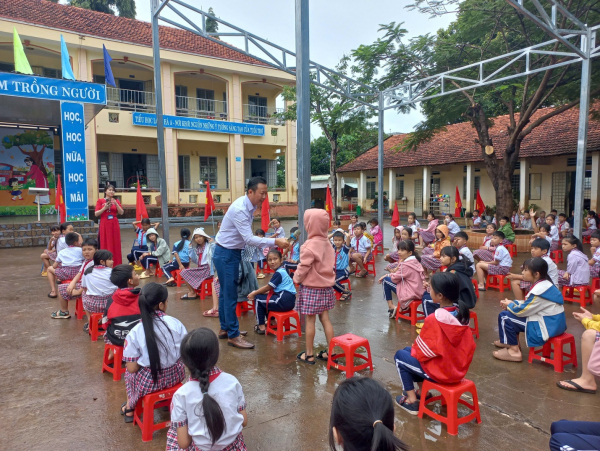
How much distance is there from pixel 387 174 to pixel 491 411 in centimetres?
2298

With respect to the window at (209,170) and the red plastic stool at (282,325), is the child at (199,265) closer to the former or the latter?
the red plastic stool at (282,325)

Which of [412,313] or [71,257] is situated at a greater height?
[71,257]

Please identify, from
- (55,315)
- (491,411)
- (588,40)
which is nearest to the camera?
(491,411)

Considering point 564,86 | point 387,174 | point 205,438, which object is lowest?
point 205,438

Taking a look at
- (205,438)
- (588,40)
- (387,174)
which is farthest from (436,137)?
(205,438)

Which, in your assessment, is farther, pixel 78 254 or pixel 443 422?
pixel 78 254

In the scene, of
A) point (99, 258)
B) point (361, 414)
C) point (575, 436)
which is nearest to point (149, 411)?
point (361, 414)

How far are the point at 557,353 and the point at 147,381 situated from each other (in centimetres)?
357

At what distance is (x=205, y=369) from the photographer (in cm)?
217

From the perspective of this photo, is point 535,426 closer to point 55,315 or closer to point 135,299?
point 135,299

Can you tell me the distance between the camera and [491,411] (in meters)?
3.19

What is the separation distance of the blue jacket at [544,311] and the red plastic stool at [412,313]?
1.50 metres

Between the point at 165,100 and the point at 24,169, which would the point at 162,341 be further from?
the point at 165,100

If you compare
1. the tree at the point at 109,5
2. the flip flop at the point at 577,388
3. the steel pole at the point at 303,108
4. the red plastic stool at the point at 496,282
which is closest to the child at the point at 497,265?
the red plastic stool at the point at 496,282
